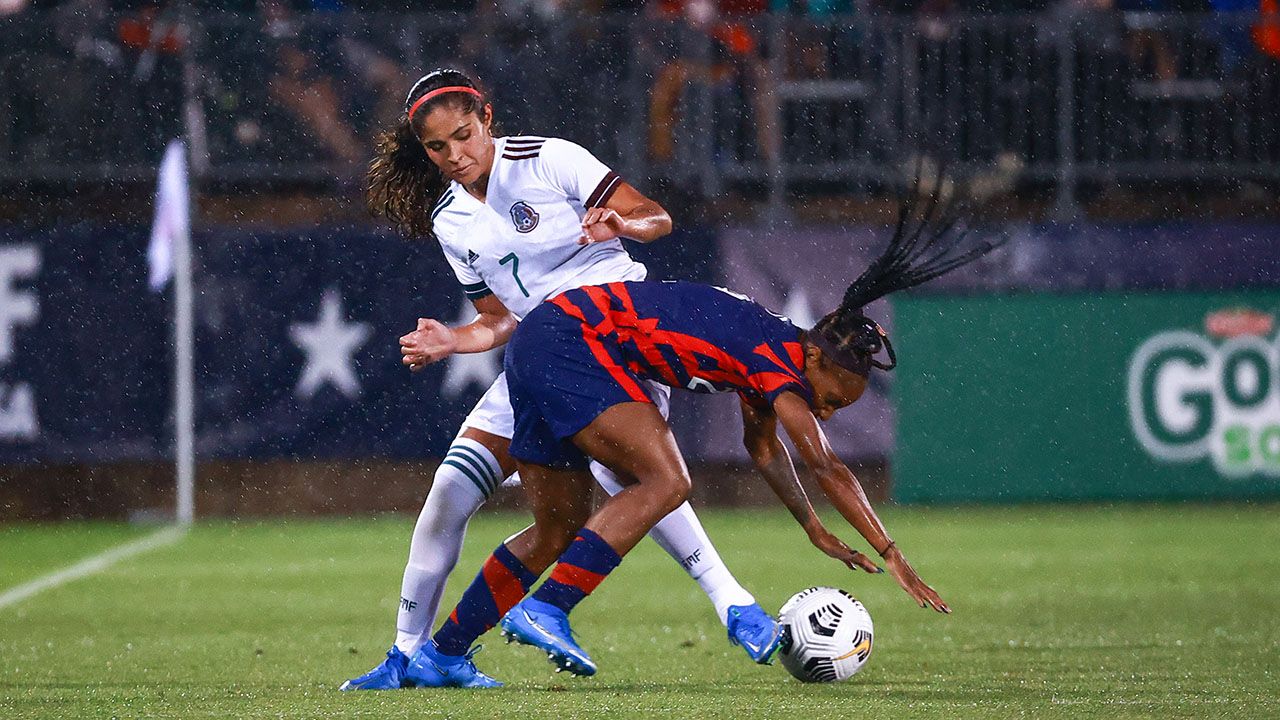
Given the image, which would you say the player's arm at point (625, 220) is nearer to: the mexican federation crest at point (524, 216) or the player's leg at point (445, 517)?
the mexican federation crest at point (524, 216)

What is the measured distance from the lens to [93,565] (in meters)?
10.9

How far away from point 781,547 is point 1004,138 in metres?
3.76

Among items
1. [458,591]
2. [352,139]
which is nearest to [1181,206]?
[352,139]

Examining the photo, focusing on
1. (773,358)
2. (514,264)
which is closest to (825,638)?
(773,358)

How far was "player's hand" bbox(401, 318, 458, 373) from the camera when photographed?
6039 millimetres

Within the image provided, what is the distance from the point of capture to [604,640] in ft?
25.0

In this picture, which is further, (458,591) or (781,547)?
(781,547)

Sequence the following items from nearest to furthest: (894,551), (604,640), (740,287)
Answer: (894,551)
(604,640)
(740,287)

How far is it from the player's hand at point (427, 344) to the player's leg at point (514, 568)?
472mm

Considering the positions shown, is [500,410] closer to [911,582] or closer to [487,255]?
[487,255]

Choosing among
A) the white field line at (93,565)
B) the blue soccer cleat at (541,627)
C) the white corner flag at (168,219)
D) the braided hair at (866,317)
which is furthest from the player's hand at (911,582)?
the white corner flag at (168,219)

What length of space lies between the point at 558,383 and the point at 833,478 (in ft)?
2.82

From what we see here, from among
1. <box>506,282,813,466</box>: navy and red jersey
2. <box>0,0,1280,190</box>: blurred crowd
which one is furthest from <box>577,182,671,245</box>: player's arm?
<box>0,0,1280,190</box>: blurred crowd

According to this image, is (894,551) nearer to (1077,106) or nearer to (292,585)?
(292,585)
